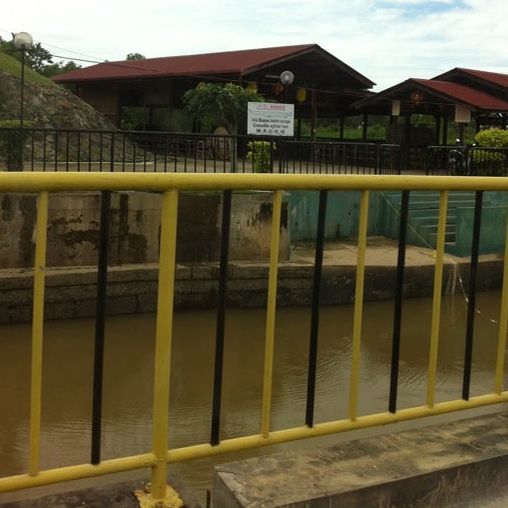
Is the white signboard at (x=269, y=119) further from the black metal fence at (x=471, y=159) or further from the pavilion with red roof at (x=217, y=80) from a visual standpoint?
the pavilion with red roof at (x=217, y=80)

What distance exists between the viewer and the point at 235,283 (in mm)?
9648

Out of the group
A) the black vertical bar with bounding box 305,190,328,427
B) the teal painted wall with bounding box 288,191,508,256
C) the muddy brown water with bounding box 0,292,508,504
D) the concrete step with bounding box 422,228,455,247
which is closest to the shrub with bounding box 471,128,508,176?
the teal painted wall with bounding box 288,191,508,256

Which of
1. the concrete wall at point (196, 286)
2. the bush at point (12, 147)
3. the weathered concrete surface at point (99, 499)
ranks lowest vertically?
the concrete wall at point (196, 286)

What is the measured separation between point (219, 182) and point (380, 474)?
1.02 metres

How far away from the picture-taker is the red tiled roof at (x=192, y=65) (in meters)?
19.2

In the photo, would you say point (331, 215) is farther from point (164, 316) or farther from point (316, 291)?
point (164, 316)

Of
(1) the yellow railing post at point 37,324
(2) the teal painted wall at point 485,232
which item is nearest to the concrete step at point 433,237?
(2) the teal painted wall at point 485,232

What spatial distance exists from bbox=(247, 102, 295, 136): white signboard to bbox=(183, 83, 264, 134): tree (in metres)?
4.01

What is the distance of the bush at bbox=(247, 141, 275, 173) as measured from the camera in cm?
1168

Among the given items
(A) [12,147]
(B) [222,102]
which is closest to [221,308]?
(A) [12,147]

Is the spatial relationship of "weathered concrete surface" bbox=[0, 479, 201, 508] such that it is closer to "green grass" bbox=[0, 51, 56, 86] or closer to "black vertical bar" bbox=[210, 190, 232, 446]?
"black vertical bar" bbox=[210, 190, 232, 446]

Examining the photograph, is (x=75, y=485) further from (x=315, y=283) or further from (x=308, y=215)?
(x=308, y=215)

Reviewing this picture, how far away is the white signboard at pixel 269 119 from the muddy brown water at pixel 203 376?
317 cm

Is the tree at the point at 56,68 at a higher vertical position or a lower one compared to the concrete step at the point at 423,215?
higher
